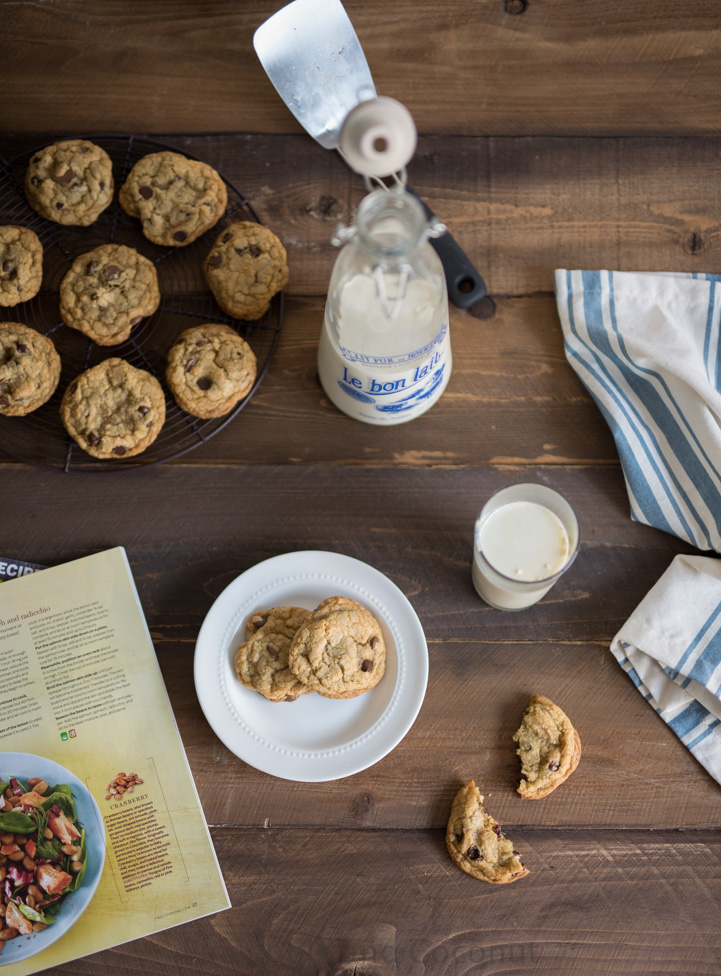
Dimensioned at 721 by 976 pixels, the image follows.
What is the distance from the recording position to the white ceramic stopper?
805mm

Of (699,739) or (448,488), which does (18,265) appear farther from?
(699,739)

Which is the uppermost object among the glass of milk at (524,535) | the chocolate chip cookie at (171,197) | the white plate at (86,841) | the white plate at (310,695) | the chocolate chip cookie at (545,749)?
the chocolate chip cookie at (171,197)

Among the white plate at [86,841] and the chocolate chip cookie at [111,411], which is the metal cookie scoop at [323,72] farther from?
the white plate at [86,841]

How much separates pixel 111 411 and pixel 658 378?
3.05ft

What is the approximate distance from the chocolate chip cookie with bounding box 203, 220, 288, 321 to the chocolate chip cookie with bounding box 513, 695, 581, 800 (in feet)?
2.71

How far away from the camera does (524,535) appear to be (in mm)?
1197

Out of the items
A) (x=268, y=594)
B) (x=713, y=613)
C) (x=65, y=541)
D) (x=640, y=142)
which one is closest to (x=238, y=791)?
(x=268, y=594)

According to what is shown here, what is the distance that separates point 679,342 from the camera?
4.29ft

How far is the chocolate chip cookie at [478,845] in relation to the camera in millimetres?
1218

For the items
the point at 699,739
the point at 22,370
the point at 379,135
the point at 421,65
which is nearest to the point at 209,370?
the point at 22,370

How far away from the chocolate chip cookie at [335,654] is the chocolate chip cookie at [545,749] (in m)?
0.28

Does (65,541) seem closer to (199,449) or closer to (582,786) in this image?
(199,449)

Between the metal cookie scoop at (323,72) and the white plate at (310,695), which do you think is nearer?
the white plate at (310,695)

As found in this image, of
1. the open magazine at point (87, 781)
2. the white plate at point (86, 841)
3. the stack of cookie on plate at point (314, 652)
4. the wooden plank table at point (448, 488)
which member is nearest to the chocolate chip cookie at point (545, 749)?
the wooden plank table at point (448, 488)
